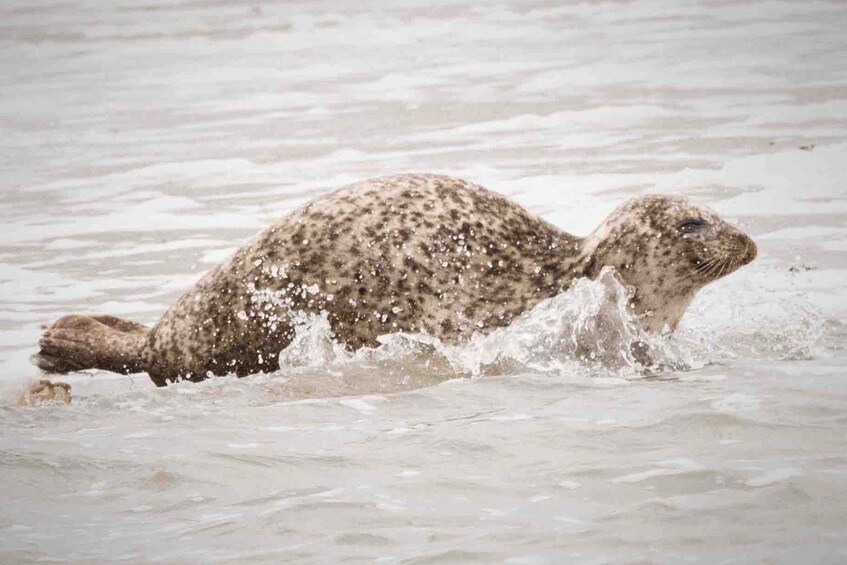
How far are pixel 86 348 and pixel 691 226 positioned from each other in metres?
3.16

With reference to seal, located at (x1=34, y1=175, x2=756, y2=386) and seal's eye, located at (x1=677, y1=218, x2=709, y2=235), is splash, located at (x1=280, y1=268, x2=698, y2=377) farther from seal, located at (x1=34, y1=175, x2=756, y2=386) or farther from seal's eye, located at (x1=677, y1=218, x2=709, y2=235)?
seal's eye, located at (x1=677, y1=218, x2=709, y2=235)

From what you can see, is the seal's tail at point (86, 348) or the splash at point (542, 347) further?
the seal's tail at point (86, 348)

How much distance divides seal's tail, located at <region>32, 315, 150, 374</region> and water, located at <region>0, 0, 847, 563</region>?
7.3 inches

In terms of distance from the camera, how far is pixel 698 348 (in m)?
8.54

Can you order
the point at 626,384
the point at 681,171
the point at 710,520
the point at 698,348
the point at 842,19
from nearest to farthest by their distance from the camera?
1. the point at 710,520
2. the point at 626,384
3. the point at 698,348
4. the point at 681,171
5. the point at 842,19

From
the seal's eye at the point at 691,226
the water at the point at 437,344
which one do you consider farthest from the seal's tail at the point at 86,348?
the seal's eye at the point at 691,226

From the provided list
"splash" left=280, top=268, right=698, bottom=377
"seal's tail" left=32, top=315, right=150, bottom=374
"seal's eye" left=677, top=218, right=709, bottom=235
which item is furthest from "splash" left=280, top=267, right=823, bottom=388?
"seal's tail" left=32, top=315, right=150, bottom=374

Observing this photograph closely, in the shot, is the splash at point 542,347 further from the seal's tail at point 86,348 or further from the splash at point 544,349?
the seal's tail at point 86,348

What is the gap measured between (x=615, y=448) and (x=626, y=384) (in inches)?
47.3

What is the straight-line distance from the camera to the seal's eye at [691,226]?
8.27 m

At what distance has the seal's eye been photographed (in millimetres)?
8266

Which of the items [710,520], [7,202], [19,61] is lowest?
[710,520]

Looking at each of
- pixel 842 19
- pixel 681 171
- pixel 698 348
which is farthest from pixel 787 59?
pixel 698 348

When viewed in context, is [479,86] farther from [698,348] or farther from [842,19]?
[698,348]
